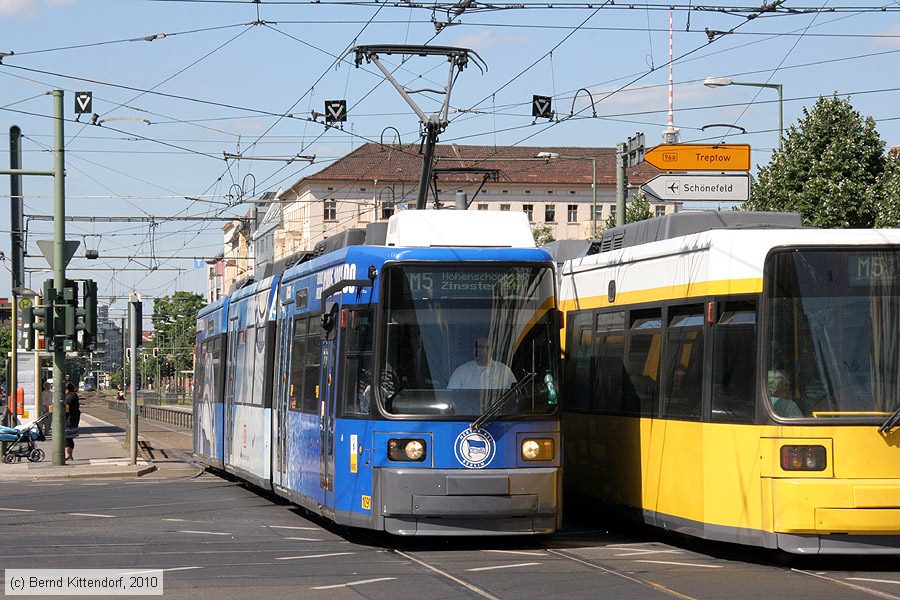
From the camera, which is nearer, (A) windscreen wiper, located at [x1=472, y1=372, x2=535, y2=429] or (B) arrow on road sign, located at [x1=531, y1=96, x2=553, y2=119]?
(A) windscreen wiper, located at [x1=472, y1=372, x2=535, y2=429]

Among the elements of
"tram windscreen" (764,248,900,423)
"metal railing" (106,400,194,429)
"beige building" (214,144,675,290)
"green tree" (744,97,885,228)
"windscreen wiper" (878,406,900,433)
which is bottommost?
"metal railing" (106,400,194,429)

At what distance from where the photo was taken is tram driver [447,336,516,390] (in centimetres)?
1325

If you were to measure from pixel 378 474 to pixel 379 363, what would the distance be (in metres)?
0.99

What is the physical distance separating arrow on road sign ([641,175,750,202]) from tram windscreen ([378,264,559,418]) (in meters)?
8.15

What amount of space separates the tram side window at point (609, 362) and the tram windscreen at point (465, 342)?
1.44m

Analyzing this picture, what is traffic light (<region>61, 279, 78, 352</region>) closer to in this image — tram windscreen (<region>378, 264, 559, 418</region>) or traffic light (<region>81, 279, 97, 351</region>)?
traffic light (<region>81, 279, 97, 351</region>)

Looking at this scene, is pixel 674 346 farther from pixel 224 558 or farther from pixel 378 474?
pixel 224 558

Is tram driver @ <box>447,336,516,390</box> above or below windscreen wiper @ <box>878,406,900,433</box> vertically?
above

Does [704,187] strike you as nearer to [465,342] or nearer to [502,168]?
[465,342]

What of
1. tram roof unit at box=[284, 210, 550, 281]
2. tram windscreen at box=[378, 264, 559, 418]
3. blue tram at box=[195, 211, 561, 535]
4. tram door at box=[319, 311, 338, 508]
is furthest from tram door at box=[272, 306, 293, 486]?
tram windscreen at box=[378, 264, 559, 418]

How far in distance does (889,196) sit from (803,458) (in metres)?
20.1

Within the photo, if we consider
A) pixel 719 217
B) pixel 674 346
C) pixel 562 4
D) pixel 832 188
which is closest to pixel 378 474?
pixel 674 346

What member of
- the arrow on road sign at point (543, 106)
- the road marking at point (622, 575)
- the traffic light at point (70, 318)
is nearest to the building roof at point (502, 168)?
the arrow on road sign at point (543, 106)

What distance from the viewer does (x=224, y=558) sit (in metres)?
12.7
